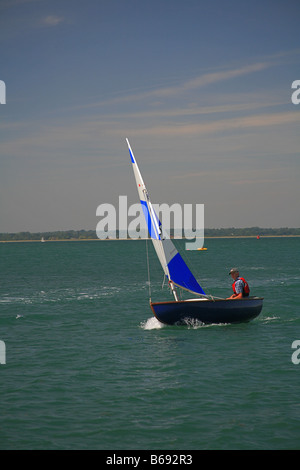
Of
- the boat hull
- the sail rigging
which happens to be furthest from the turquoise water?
the sail rigging

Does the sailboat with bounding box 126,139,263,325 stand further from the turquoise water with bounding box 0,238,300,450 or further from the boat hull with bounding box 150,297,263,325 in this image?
the turquoise water with bounding box 0,238,300,450

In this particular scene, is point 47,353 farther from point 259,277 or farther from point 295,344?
point 259,277

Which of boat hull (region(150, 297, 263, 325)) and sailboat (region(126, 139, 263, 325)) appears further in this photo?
sailboat (region(126, 139, 263, 325))

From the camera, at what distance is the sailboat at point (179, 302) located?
24.2 metres

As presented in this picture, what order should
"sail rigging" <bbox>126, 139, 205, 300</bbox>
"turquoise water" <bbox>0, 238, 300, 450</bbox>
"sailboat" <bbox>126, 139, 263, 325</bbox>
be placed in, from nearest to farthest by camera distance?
"turquoise water" <bbox>0, 238, 300, 450</bbox> → "sailboat" <bbox>126, 139, 263, 325</bbox> → "sail rigging" <bbox>126, 139, 205, 300</bbox>

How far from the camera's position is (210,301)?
24422mm

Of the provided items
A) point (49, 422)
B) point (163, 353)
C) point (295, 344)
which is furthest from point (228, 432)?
point (295, 344)

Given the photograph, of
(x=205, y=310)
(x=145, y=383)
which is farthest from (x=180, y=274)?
(x=145, y=383)

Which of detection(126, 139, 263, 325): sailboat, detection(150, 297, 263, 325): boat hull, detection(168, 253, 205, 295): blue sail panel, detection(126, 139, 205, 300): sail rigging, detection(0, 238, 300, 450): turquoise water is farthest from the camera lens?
detection(168, 253, 205, 295): blue sail panel

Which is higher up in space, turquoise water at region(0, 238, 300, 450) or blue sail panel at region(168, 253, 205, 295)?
blue sail panel at region(168, 253, 205, 295)

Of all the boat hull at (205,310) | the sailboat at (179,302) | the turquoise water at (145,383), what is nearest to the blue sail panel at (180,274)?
the sailboat at (179,302)

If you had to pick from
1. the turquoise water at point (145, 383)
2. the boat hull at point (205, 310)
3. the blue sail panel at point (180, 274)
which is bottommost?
the turquoise water at point (145, 383)

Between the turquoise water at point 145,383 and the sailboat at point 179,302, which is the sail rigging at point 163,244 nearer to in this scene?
the sailboat at point 179,302

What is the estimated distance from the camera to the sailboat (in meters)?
24.2
